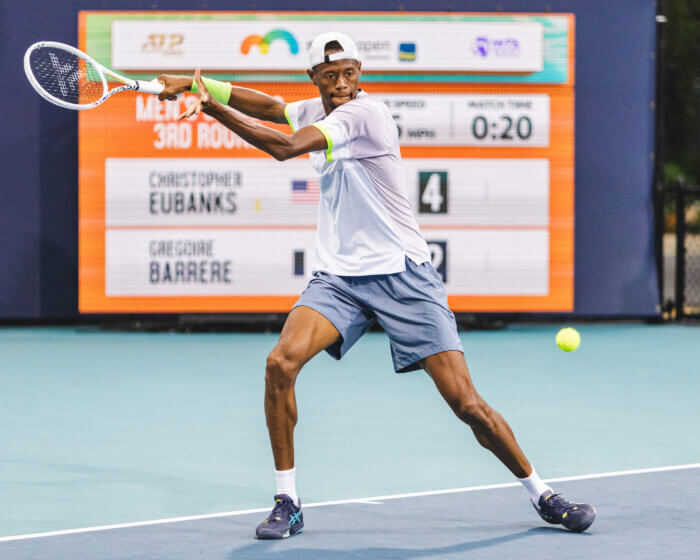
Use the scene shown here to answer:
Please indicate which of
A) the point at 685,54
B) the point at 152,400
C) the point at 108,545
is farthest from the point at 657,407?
the point at 685,54

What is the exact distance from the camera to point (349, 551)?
4676mm

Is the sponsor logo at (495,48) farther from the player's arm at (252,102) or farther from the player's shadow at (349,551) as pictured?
the player's shadow at (349,551)

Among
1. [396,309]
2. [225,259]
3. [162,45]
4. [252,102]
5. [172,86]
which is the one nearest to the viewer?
[172,86]

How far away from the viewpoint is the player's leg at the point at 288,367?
4895 mm

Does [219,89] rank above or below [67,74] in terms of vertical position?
below

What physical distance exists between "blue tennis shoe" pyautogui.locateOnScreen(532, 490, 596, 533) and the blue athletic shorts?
2.25 ft

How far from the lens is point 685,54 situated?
41.6 metres

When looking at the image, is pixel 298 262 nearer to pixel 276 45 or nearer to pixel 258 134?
pixel 276 45

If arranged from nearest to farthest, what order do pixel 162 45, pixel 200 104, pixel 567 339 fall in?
1. pixel 200 104
2. pixel 567 339
3. pixel 162 45

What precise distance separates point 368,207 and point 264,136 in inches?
26.6

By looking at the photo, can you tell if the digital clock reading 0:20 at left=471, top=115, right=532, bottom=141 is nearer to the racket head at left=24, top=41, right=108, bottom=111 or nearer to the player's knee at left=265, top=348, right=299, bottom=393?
the racket head at left=24, top=41, right=108, bottom=111

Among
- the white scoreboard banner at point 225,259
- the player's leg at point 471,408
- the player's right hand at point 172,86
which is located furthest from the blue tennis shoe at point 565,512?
the white scoreboard banner at point 225,259

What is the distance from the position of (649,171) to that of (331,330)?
9.38 metres

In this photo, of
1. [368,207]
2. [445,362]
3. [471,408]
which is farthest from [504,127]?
[471,408]
